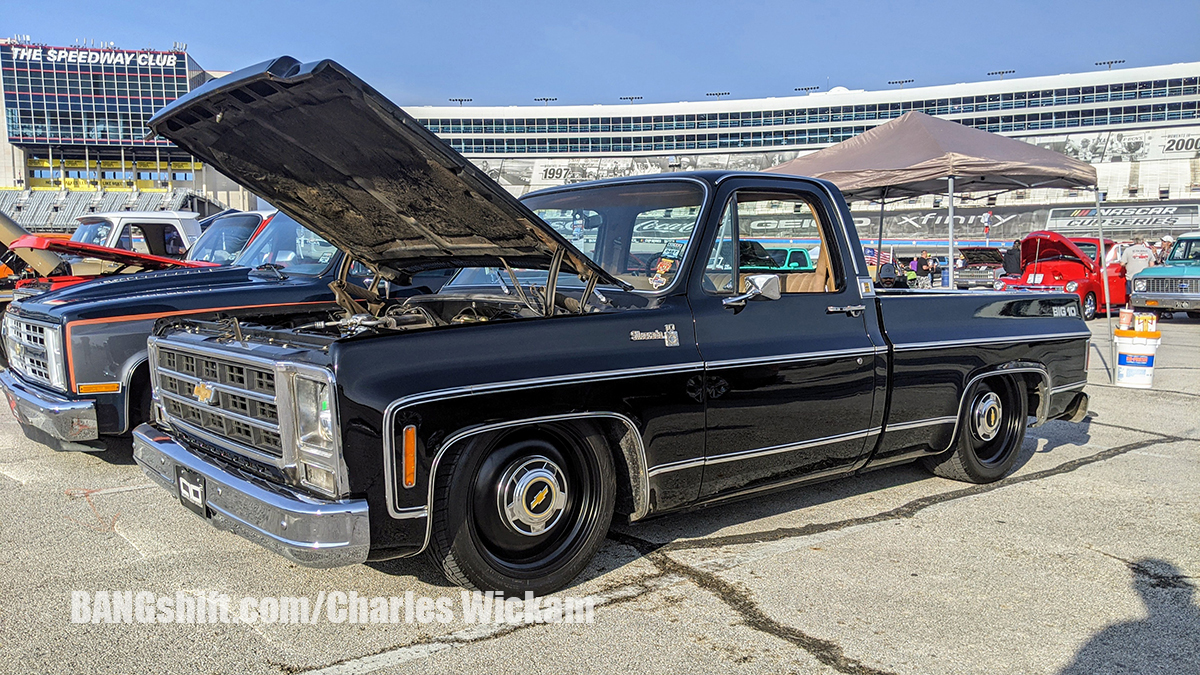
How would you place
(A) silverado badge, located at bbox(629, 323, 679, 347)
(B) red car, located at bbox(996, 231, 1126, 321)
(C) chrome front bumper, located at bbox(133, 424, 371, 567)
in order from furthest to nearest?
(B) red car, located at bbox(996, 231, 1126, 321), (A) silverado badge, located at bbox(629, 323, 679, 347), (C) chrome front bumper, located at bbox(133, 424, 371, 567)

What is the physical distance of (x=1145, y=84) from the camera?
84.3 m

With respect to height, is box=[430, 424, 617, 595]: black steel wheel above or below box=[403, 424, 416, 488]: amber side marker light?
below

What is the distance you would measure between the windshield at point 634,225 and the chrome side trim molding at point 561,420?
0.74 m

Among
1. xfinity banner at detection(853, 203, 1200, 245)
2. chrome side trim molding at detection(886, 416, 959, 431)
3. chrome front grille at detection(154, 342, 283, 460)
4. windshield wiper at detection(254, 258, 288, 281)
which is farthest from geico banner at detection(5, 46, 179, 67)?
chrome side trim molding at detection(886, 416, 959, 431)

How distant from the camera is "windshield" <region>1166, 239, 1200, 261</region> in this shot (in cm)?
1997

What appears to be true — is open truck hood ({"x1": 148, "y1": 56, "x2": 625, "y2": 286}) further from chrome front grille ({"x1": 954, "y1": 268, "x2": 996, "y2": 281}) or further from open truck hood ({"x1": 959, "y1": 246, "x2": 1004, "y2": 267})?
open truck hood ({"x1": 959, "y1": 246, "x2": 1004, "y2": 267})

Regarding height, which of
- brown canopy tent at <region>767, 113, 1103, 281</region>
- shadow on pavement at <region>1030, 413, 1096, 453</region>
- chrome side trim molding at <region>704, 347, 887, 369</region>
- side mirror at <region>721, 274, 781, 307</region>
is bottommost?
shadow on pavement at <region>1030, 413, 1096, 453</region>

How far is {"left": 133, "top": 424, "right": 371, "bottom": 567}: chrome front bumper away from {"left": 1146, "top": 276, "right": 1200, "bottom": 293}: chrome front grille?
69.3 ft

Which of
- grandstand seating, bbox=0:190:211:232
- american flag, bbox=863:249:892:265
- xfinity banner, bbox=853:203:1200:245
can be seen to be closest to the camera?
american flag, bbox=863:249:892:265

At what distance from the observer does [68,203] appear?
74812 millimetres

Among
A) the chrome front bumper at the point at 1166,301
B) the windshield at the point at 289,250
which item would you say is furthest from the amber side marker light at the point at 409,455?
the chrome front bumper at the point at 1166,301

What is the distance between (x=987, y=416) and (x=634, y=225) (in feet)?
8.82

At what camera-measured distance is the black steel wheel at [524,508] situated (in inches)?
132

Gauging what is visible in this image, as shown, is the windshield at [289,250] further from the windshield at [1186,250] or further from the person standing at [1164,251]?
the person standing at [1164,251]
